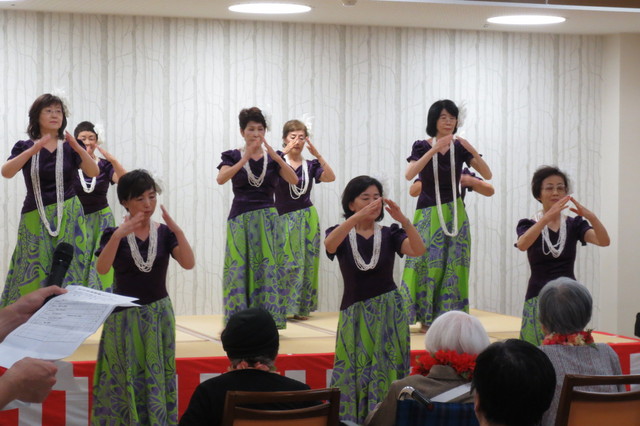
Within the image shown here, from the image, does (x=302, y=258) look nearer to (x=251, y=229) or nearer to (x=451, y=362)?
(x=251, y=229)

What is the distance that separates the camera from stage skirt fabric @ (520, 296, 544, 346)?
5043mm

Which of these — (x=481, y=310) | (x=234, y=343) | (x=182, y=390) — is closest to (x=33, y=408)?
(x=182, y=390)

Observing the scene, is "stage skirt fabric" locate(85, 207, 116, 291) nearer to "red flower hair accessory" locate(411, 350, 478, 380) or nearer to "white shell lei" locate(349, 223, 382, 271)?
"white shell lei" locate(349, 223, 382, 271)

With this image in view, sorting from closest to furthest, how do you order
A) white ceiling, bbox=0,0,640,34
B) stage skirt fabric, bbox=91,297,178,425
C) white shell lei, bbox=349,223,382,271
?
stage skirt fabric, bbox=91,297,178,425
white shell lei, bbox=349,223,382,271
white ceiling, bbox=0,0,640,34

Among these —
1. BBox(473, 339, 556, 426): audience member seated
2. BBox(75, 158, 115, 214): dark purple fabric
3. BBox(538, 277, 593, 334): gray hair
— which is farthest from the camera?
BBox(75, 158, 115, 214): dark purple fabric

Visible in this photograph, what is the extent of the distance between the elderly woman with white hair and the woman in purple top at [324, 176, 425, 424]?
4.45 feet

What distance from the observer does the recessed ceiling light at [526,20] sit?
7145 mm

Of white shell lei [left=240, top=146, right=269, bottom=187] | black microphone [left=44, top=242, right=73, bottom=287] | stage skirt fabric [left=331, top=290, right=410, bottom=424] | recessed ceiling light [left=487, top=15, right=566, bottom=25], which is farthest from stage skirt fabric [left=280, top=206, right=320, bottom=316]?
black microphone [left=44, top=242, right=73, bottom=287]

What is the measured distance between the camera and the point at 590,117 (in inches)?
316

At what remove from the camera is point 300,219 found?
6879mm

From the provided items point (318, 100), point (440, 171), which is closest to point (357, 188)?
point (440, 171)

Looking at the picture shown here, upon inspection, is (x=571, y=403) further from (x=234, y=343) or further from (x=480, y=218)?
(x=480, y=218)

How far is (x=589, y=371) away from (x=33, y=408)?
2730mm

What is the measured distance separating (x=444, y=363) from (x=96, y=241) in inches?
145
